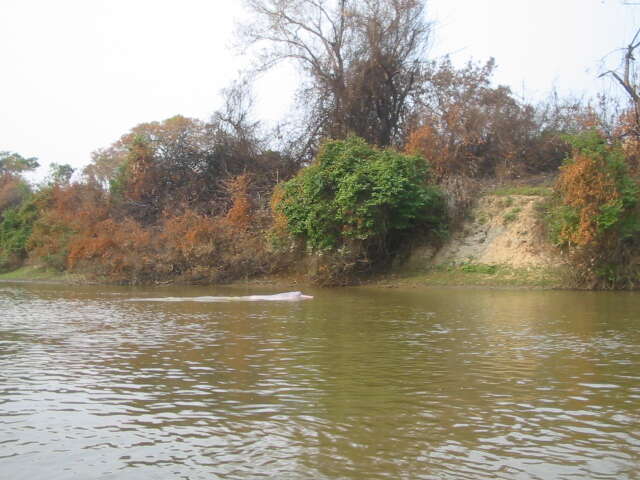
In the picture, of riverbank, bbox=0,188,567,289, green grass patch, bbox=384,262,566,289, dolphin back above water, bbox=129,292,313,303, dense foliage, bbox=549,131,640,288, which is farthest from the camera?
riverbank, bbox=0,188,567,289

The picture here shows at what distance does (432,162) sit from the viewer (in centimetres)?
3127

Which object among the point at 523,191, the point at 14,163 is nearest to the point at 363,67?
the point at 523,191

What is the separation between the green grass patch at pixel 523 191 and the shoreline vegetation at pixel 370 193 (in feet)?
0.31

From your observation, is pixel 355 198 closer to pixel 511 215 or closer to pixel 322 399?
pixel 511 215

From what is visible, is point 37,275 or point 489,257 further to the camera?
point 37,275

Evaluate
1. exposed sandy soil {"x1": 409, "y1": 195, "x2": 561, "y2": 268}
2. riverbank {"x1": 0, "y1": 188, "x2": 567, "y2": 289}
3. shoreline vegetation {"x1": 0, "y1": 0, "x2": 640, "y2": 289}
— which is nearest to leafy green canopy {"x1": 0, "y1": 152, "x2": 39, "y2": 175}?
shoreline vegetation {"x1": 0, "y1": 0, "x2": 640, "y2": 289}

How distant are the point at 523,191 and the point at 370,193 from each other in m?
7.59

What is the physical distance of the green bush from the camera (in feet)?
84.5

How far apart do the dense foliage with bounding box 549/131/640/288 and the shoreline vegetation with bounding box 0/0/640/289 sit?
0.06 m

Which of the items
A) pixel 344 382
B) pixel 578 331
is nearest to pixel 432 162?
pixel 578 331

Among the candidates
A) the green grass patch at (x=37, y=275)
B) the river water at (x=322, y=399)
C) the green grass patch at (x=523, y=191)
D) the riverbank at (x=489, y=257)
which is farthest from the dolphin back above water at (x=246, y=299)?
the green grass patch at (x=37, y=275)

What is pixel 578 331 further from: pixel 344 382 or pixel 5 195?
pixel 5 195

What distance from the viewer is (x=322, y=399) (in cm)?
723

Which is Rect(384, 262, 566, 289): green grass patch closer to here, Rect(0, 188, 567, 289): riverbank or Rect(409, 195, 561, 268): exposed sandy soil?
Rect(0, 188, 567, 289): riverbank
